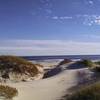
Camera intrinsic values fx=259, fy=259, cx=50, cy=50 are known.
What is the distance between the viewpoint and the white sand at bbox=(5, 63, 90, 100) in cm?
1307

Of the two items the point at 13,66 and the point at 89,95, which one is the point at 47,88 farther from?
the point at 89,95

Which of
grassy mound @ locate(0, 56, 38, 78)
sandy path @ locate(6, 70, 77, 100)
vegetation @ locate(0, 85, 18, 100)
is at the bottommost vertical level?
sandy path @ locate(6, 70, 77, 100)

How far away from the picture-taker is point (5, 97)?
37.4ft

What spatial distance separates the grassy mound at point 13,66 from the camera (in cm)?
1841

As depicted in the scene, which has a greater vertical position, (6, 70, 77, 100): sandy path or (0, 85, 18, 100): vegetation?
(0, 85, 18, 100): vegetation

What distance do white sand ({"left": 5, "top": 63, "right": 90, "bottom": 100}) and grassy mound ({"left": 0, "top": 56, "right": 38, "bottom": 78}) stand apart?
2.46m

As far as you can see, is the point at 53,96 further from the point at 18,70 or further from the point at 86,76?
the point at 18,70

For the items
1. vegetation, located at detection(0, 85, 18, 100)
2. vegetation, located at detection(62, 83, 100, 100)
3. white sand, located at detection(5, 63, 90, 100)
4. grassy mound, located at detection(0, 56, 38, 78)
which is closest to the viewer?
vegetation, located at detection(62, 83, 100, 100)

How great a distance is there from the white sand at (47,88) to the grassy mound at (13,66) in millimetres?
2459

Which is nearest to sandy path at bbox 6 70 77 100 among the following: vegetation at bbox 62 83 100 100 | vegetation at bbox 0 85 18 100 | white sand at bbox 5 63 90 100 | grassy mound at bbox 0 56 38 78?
white sand at bbox 5 63 90 100

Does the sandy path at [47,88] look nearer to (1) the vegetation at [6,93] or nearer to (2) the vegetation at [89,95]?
(1) the vegetation at [6,93]

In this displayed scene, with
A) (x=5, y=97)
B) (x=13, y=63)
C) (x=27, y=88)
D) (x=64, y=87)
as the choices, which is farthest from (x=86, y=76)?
(x=5, y=97)

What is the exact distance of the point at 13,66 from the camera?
61.8 feet

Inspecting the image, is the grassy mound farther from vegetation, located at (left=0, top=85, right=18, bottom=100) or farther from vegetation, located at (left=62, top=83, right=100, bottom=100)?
A: vegetation, located at (left=62, top=83, right=100, bottom=100)
